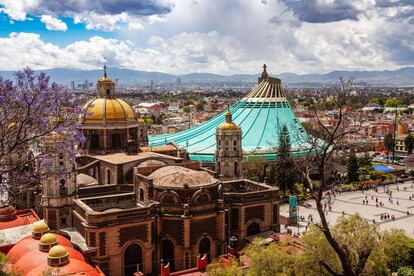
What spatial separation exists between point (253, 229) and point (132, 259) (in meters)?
6.57

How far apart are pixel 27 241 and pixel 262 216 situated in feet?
36.9

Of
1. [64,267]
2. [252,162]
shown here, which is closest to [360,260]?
[64,267]

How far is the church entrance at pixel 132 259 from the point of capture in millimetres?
19062

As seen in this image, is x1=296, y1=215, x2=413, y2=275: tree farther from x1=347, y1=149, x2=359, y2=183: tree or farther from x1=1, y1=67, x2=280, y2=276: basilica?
x1=347, y1=149, x2=359, y2=183: tree

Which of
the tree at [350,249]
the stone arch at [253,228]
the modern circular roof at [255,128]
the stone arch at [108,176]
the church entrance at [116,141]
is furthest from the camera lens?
the modern circular roof at [255,128]

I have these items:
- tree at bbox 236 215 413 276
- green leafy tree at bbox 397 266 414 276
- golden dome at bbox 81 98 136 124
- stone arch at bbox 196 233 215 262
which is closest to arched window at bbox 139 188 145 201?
stone arch at bbox 196 233 215 262

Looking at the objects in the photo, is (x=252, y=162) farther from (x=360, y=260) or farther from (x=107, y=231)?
(x=360, y=260)

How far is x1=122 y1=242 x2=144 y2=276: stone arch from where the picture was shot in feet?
62.4

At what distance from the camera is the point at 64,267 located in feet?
48.0

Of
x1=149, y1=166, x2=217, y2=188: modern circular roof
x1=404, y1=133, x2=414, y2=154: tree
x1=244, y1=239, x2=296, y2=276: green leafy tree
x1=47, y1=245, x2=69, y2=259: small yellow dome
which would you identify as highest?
x1=149, y1=166, x2=217, y2=188: modern circular roof

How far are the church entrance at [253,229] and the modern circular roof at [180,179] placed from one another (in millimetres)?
3560

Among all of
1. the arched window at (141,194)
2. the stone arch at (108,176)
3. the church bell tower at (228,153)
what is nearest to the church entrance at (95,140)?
the stone arch at (108,176)

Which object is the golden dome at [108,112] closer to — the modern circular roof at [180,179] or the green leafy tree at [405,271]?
the modern circular roof at [180,179]

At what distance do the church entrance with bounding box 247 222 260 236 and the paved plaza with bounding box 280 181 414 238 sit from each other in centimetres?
553
